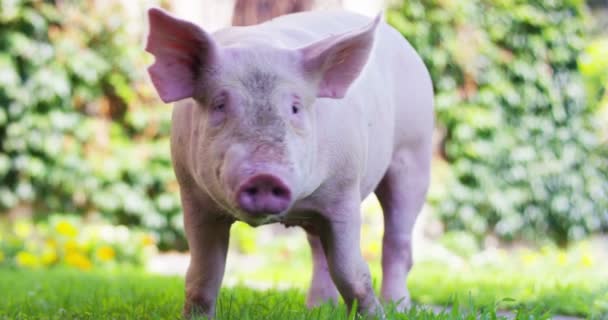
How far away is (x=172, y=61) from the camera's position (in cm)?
273

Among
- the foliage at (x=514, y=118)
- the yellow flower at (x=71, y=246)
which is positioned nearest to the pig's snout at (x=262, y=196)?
the yellow flower at (x=71, y=246)

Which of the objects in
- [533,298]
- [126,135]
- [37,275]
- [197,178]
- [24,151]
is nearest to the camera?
[197,178]

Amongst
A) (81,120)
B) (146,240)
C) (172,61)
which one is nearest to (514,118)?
(146,240)

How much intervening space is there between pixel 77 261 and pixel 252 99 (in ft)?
17.8

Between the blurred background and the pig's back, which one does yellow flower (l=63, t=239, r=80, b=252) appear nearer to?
the blurred background

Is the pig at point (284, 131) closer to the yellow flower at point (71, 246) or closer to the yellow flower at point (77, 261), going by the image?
the yellow flower at point (77, 261)

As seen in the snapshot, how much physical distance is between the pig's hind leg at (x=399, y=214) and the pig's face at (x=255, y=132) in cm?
127

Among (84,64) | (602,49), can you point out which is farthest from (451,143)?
(84,64)

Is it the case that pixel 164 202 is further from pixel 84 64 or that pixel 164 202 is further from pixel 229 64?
pixel 229 64

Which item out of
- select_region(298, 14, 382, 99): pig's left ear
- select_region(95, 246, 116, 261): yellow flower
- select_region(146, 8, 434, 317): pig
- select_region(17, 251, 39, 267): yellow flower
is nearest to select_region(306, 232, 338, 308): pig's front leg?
select_region(146, 8, 434, 317): pig

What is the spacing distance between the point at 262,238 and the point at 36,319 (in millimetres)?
5815

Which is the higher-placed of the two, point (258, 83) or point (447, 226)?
point (258, 83)

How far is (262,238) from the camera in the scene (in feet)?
30.0

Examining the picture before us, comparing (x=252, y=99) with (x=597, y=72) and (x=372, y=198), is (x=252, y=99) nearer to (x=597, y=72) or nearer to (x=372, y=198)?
(x=372, y=198)
